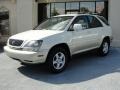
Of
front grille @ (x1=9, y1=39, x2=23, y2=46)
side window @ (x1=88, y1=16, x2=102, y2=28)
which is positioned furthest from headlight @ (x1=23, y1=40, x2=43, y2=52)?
side window @ (x1=88, y1=16, x2=102, y2=28)

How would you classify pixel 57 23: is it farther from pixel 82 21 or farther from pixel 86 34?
pixel 86 34

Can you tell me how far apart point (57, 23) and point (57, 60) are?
1.60m

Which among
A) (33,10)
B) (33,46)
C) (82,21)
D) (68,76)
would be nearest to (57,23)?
(82,21)

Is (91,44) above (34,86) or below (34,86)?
above

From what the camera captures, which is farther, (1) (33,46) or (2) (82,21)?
(2) (82,21)

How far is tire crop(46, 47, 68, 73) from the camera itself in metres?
7.76

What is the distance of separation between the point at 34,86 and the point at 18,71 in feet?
5.54

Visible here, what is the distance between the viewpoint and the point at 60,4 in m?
16.9

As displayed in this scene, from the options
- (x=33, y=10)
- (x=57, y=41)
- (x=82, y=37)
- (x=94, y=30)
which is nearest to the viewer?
(x=57, y=41)

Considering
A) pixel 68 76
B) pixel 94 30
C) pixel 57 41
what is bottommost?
pixel 68 76

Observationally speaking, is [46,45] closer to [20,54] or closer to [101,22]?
[20,54]

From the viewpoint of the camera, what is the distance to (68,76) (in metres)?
7.75

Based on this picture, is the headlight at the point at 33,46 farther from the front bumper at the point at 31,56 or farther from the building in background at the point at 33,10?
the building in background at the point at 33,10

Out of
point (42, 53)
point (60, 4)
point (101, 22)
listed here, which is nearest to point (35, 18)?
point (60, 4)
